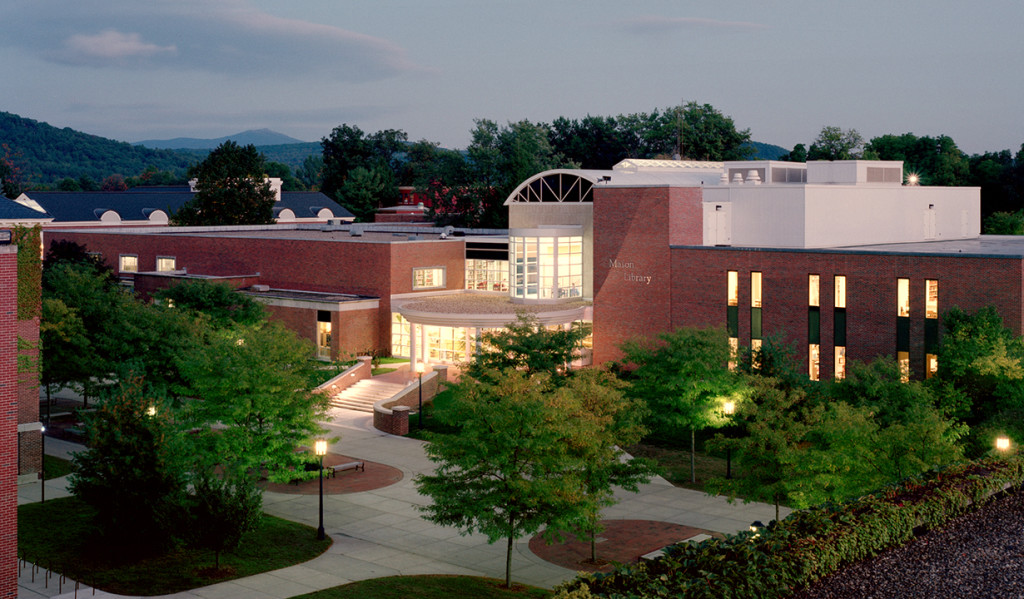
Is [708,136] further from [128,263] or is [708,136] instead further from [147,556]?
[147,556]

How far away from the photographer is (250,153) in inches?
3991

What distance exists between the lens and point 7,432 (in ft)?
81.2

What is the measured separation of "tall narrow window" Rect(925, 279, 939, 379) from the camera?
41.1 meters

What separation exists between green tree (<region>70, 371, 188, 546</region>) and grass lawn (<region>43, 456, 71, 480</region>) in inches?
385

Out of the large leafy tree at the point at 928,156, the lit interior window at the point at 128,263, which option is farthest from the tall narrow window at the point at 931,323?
the large leafy tree at the point at 928,156

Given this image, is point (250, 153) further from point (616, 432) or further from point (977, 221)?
point (616, 432)

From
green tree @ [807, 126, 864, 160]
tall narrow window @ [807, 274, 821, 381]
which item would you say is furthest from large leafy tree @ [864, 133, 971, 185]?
tall narrow window @ [807, 274, 821, 381]

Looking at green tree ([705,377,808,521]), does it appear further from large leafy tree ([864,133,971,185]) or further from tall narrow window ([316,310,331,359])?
large leafy tree ([864,133,971,185])

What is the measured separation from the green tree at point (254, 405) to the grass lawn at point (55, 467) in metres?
8.98

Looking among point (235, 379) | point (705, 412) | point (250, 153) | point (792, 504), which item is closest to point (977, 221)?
point (705, 412)

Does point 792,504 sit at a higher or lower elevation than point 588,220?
lower

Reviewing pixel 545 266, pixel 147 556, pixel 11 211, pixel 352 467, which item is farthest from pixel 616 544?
pixel 545 266

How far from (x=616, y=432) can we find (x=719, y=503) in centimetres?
740

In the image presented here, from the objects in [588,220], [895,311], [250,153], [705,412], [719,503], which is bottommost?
[719,503]
